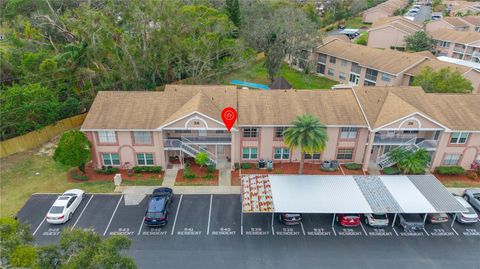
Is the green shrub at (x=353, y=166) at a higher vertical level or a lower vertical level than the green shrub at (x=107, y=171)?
higher

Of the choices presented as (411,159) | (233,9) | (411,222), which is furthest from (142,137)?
(233,9)

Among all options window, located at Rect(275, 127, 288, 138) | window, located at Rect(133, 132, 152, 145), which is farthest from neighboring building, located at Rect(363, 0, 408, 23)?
window, located at Rect(133, 132, 152, 145)

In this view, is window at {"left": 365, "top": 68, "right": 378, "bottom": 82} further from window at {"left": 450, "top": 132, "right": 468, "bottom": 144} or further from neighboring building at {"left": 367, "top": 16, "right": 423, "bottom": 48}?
neighboring building at {"left": 367, "top": 16, "right": 423, "bottom": 48}

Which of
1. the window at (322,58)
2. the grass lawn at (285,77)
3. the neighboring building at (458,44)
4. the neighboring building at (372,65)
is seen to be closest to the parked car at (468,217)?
the neighboring building at (372,65)

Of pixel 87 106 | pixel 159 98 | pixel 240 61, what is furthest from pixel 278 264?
pixel 240 61

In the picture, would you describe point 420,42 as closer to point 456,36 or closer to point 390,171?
point 456,36

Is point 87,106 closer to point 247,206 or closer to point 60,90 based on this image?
point 60,90

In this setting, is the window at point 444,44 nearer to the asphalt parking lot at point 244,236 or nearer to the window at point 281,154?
the asphalt parking lot at point 244,236
